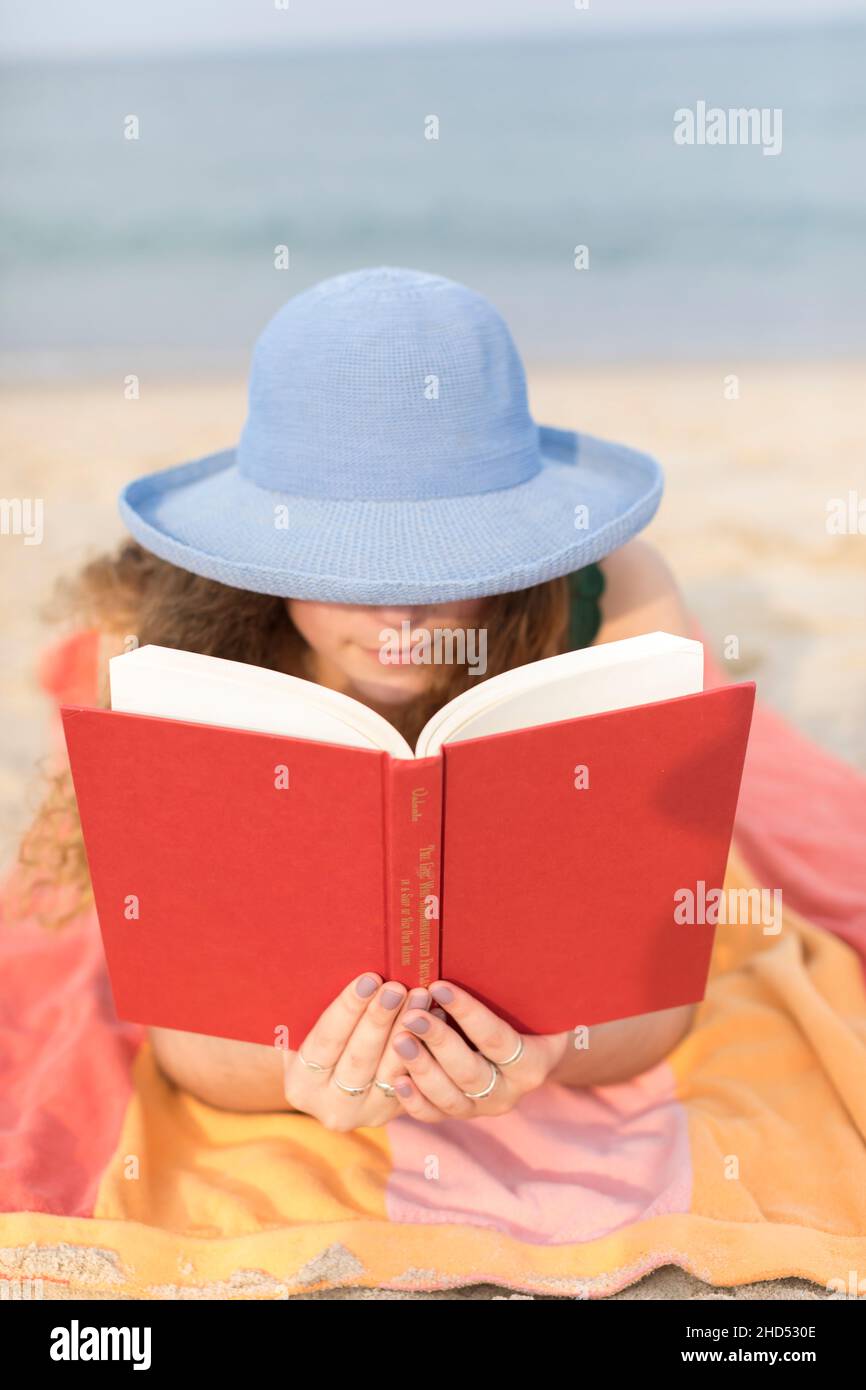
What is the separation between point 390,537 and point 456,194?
11163 mm

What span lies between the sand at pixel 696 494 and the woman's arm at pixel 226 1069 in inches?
11.6

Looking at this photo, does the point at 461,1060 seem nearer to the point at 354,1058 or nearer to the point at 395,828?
the point at 354,1058

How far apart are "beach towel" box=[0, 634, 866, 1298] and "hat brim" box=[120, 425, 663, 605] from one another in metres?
0.75

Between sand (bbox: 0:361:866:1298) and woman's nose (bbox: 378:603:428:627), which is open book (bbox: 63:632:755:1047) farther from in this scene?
sand (bbox: 0:361:866:1298)

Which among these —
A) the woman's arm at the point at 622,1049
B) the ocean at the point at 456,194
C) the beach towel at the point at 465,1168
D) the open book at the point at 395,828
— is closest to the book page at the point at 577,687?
the open book at the point at 395,828

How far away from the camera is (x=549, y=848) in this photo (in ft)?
3.83

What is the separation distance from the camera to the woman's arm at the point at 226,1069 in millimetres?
1495

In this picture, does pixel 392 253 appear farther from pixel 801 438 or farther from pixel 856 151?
pixel 801 438

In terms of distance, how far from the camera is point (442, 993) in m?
1.19

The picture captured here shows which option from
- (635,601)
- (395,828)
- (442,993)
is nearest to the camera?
(395,828)

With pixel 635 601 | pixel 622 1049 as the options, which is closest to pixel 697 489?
pixel 635 601

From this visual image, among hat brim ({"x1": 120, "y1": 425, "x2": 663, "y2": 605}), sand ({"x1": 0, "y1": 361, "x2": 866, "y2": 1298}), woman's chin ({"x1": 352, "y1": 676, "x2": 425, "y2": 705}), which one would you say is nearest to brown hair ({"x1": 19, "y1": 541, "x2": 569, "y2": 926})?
woman's chin ({"x1": 352, "y1": 676, "x2": 425, "y2": 705})

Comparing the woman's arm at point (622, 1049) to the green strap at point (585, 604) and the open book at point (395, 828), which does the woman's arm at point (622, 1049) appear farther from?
the green strap at point (585, 604)
